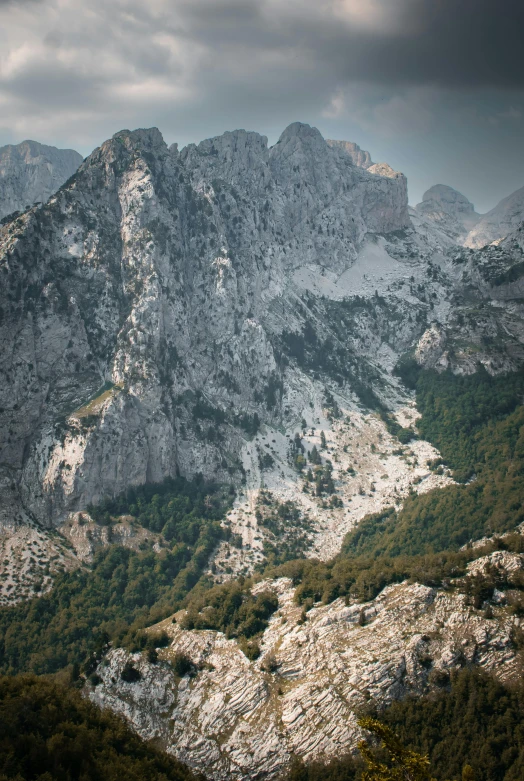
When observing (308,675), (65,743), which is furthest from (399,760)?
(308,675)

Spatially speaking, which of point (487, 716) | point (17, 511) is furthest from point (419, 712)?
point (17, 511)

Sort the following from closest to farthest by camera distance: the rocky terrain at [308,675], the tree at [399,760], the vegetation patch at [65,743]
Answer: the tree at [399,760] → the vegetation patch at [65,743] → the rocky terrain at [308,675]

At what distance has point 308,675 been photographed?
97.5 metres

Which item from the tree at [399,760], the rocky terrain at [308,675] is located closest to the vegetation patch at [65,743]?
the rocky terrain at [308,675]

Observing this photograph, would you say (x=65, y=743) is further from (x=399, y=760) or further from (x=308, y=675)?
(x=399, y=760)

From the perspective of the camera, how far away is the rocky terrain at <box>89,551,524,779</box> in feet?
291

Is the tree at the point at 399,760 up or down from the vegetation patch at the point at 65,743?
up

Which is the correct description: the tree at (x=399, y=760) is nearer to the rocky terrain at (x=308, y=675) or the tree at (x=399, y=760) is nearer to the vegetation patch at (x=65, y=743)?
the vegetation patch at (x=65, y=743)

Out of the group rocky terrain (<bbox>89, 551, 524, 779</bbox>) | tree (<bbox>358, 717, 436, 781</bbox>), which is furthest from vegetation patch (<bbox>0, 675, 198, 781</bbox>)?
tree (<bbox>358, 717, 436, 781</bbox>)

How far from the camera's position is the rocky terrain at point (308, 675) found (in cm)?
8869

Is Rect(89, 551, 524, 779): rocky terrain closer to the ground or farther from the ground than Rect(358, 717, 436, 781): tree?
closer to the ground

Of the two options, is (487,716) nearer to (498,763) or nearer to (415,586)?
(498,763)

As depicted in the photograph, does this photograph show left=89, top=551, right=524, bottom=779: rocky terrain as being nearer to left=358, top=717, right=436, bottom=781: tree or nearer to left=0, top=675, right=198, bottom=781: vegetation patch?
left=0, top=675, right=198, bottom=781: vegetation patch

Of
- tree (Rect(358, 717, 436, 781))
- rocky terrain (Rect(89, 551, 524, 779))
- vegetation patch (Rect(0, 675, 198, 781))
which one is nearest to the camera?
tree (Rect(358, 717, 436, 781))
